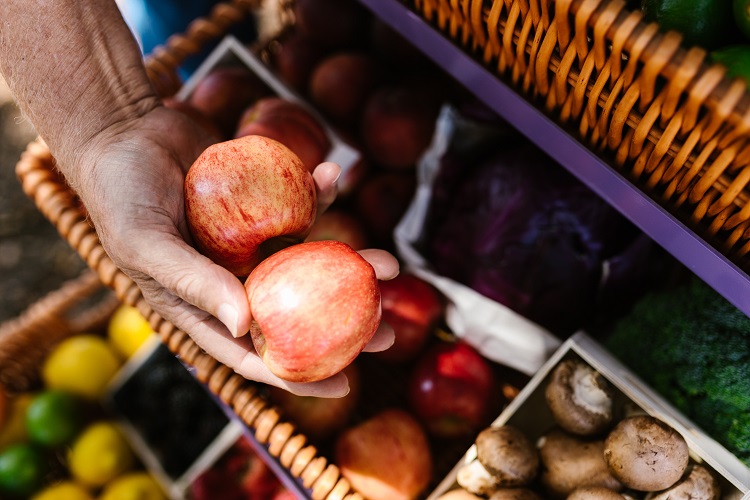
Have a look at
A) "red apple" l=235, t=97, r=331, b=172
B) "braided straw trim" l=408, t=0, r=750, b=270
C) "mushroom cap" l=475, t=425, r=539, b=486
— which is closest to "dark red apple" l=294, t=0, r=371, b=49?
"red apple" l=235, t=97, r=331, b=172

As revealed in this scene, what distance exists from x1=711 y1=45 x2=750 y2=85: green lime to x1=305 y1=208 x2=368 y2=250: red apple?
2.40 ft

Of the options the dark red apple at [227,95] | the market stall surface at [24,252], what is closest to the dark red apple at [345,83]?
the dark red apple at [227,95]

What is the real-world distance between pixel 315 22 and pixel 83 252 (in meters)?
0.85

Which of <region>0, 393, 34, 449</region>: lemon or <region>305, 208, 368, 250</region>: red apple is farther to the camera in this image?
<region>0, 393, 34, 449</region>: lemon

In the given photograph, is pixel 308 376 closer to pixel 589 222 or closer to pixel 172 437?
pixel 589 222

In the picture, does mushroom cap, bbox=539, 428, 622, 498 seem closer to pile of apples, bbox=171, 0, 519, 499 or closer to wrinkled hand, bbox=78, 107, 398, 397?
pile of apples, bbox=171, 0, 519, 499

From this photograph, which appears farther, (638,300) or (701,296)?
(638,300)

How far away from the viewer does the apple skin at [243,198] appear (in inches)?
29.2

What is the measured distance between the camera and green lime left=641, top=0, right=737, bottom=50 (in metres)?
0.64

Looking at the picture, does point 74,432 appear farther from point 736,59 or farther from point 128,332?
point 736,59

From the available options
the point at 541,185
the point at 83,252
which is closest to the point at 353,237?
the point at 541,185

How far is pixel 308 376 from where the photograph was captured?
0.71m

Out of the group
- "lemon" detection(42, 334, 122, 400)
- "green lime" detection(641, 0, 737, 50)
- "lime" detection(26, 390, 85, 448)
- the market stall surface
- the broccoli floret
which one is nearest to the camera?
"green lime" detection(641, 0, 737, 50)

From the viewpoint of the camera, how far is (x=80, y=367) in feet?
4.63
